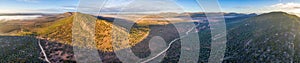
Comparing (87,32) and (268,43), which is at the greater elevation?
(268,43)

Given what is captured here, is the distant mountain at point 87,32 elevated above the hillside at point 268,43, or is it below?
below

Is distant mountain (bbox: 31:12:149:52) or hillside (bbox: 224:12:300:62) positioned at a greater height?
hillside (bbox: 224:12:300:62)

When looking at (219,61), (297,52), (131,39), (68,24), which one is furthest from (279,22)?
(68,24)

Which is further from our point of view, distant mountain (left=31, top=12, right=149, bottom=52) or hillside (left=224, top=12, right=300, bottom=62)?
distant mountain (left=31, top=12, right=149, bottom=52)

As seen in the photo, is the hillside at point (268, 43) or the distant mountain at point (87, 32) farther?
the distant mountain at point (87, 32)

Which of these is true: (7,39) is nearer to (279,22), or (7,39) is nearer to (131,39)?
(131,39)

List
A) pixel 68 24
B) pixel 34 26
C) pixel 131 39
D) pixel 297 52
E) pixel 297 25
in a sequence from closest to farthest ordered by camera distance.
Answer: pixel 297 52 → pixel 297 25 → pixel 131 39 → pixel 68 24 → pixel 34 26

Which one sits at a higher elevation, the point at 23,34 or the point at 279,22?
the point at 279,22

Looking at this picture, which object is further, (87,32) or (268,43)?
(87,32)
